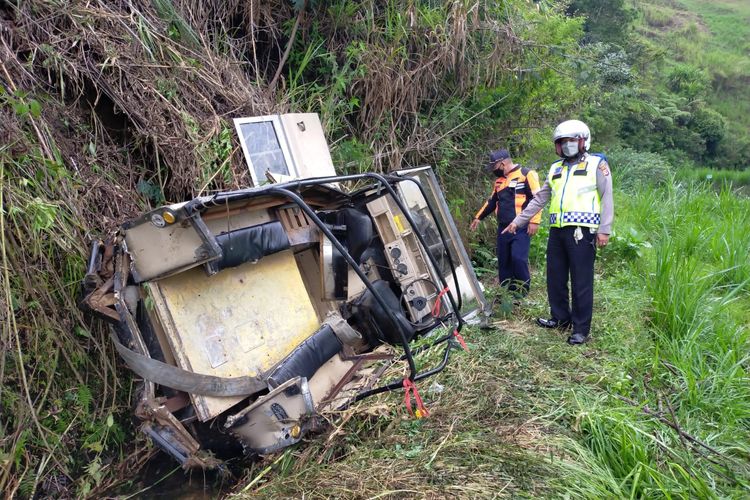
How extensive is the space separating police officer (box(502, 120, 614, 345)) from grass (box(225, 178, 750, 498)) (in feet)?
1.23

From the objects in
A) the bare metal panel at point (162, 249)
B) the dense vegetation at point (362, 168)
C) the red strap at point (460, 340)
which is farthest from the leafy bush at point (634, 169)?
the bare metal panel at point (162, 249)

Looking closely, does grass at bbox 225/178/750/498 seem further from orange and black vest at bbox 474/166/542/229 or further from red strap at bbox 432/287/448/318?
orange and black vest at bbox 474/166/542/229

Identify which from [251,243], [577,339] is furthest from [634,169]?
[251,243]

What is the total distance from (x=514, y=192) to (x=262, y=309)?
9.72 ft

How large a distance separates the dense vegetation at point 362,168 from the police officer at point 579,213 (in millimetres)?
398

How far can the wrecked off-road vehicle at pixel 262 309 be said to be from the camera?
8.51 feet

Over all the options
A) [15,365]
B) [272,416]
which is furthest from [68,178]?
[272,416]

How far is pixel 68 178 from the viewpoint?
3186 millimetres

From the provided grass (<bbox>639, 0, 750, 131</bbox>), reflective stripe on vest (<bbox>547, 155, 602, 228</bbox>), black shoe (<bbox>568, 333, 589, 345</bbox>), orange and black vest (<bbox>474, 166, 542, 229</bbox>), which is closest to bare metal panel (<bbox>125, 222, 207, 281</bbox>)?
reflective stripe on vest (<bbox>547, 155, 602, 228</bbox>)

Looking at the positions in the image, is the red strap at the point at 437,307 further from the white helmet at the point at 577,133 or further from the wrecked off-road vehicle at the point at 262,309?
the white helmet at the point at 577,133

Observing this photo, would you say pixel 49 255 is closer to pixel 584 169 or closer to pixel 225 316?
pixel 225 316

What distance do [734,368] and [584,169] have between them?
159 centimetres

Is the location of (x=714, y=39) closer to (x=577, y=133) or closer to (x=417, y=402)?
(x=577, y=133)

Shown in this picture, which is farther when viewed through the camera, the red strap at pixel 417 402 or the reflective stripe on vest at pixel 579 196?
the reflective stripe on vest at pixel 579 196
